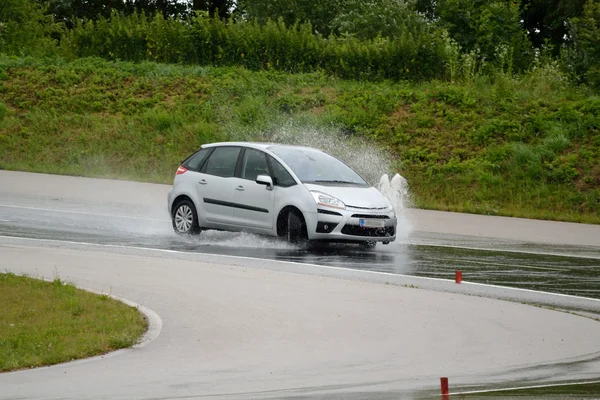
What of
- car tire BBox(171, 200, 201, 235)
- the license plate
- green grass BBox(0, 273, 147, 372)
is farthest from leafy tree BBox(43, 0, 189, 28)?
green grass BBox(0, 273, 147, 372)

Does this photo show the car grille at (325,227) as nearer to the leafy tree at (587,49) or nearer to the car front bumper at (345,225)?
the car front bumper at (345,225)

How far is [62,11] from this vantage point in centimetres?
6450

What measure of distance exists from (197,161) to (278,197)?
6.97ft

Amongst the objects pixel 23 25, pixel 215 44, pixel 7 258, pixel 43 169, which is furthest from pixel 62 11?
pixel 7 258

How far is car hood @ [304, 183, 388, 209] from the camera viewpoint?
17.2 meters

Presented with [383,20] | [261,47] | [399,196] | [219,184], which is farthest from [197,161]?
[383,20]

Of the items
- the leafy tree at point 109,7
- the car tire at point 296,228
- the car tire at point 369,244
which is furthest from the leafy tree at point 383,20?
the car tire at point 296,228

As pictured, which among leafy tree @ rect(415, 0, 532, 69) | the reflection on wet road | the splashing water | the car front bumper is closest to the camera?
the reflection on wet road

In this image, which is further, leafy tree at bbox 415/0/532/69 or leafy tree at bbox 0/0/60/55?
leafy tree at bbox 0/0/60/55

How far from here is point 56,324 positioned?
10.2 m

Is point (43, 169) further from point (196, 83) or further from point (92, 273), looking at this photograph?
point (92, 273)

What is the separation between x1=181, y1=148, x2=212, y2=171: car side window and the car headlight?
8.46 feet

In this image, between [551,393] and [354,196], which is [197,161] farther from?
[551,393]

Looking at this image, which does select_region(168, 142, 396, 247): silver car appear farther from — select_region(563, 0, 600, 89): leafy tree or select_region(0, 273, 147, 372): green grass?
select_region(563, 0, 600, 89): leafy tree
